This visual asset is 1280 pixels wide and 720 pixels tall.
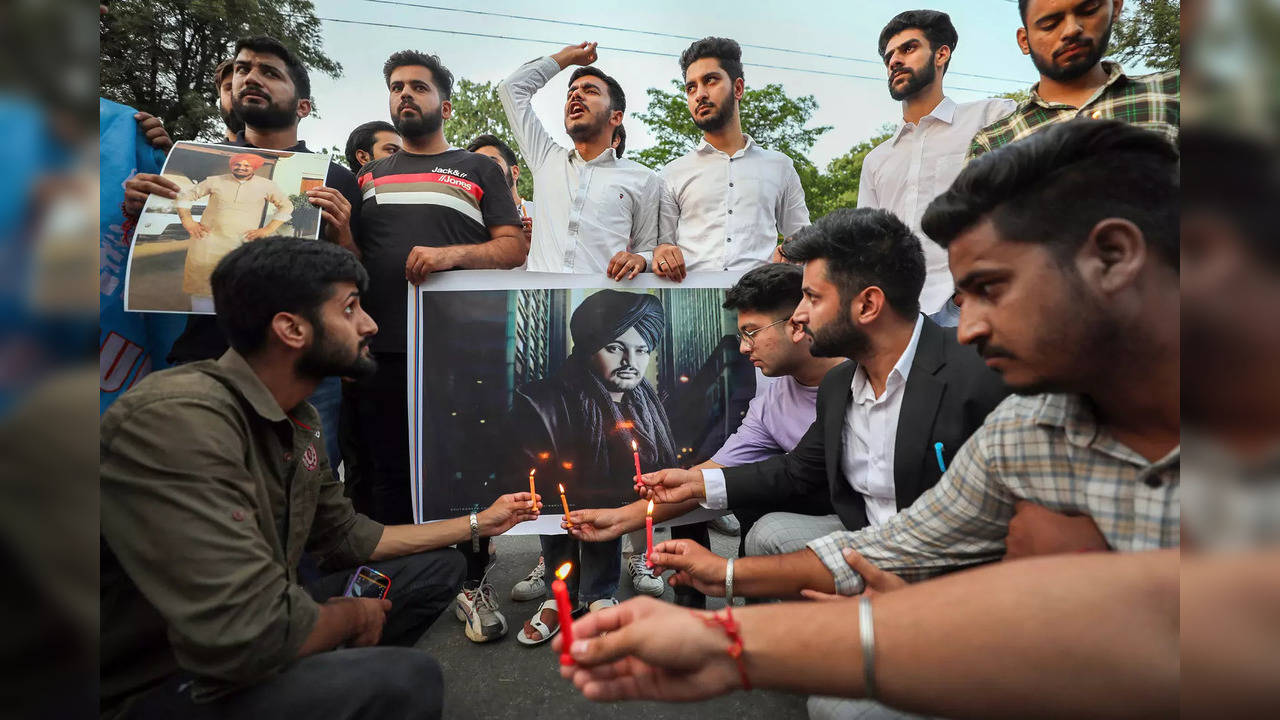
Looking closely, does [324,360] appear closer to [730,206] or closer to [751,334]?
[751,334]

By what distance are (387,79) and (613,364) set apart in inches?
89.4

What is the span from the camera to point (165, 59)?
8.88 meters

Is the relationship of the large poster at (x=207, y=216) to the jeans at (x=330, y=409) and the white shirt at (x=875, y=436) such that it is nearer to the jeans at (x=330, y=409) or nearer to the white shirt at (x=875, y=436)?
the jeans at (x=330, y=409)

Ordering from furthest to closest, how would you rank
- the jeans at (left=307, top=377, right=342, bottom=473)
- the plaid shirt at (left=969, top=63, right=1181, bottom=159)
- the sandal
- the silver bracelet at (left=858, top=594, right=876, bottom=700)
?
the jeans at (left=307, top=377, right=342, bottom=473) → the sandal → the plaid shirt at (left=969, top=63, right=1181, bottom=159) → the silver bracelet at (left=858, top=594, right=876, bottom=700)

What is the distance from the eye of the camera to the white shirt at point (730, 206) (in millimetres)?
3951

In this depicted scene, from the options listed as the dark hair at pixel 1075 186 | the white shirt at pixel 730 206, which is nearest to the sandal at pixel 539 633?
the white shirt at pixel 730 206

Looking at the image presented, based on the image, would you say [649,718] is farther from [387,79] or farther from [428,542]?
[387,79]

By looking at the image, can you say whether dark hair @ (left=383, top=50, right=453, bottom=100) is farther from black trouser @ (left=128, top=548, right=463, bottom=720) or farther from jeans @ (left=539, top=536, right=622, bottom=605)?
black trouser @ (left=128, top=548, right=463, bottom=720)

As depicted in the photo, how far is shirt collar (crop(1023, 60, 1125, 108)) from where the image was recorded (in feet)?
8.77

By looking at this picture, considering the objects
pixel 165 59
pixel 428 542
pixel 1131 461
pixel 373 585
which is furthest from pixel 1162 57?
pixel 165 59

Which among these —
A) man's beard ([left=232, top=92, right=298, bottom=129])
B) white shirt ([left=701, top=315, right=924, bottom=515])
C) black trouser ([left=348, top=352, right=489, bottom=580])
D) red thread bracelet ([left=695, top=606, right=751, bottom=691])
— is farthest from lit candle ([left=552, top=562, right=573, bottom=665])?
man's beard ([left=232, top=92, right=298, bottom=129])

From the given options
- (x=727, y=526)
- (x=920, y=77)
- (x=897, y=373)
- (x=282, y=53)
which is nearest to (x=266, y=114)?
(x=282, y=53)

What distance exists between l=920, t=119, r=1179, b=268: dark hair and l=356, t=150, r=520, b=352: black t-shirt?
2.62 m

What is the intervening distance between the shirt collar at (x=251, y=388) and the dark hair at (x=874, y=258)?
209 centimetres
